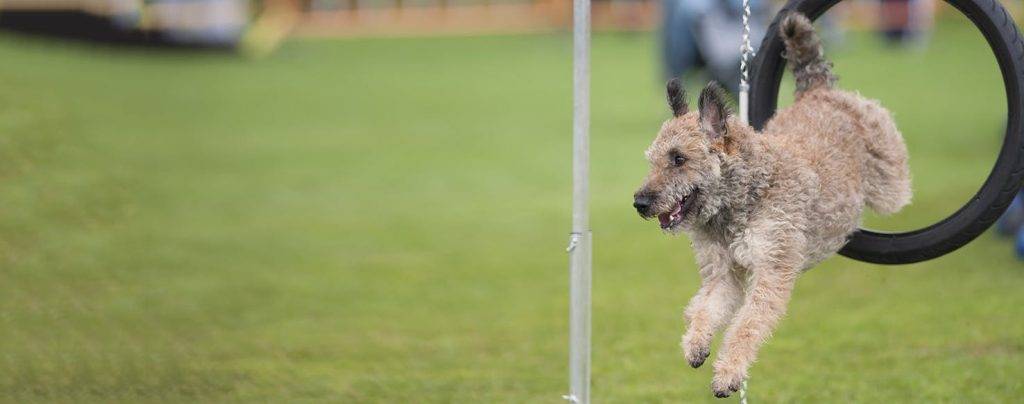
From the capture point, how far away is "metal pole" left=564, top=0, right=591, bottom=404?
5410 mm

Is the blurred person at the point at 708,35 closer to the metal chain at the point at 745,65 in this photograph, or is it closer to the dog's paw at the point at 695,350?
the metal chain at the point at 745,65

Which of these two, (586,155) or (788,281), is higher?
(586,155)

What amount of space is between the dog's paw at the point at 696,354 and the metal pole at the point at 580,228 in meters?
0.51

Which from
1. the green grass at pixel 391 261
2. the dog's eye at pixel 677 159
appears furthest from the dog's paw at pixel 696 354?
the green grass at pixel 391 261

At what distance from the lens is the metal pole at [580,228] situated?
5.41m

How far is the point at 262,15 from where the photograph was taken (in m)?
36.8

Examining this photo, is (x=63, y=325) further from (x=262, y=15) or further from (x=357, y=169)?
(x=262, y=15)

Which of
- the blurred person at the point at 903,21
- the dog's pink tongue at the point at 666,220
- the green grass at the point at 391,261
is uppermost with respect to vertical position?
the blurred person at the point at 903,21

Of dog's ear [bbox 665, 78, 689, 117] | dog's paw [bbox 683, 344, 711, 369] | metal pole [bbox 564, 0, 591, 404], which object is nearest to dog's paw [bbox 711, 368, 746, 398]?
dog's paw [bbox 683, 344, 711, 369]

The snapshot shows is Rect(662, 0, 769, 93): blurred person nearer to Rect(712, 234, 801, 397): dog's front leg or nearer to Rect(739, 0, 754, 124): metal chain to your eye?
Rect(739, 0, 754, 124): metal chain

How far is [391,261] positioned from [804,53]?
661 cm

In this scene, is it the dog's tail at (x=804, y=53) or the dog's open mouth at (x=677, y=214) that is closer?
the dog's open mouth at (x=677, y=214)

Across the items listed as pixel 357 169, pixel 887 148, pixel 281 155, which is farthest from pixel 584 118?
pixel 281 155

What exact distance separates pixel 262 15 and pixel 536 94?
14.3 m
